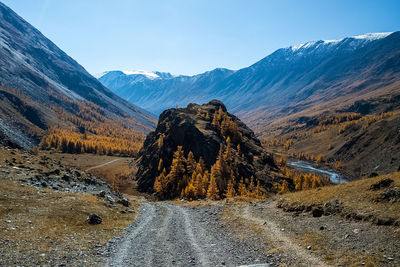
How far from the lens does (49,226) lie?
24.0m

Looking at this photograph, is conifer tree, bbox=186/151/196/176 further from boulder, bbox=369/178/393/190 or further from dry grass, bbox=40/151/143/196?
boulder, bbox=369/178/393/190

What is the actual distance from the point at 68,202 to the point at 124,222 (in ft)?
27.2

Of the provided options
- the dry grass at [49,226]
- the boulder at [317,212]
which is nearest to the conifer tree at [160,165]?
the dry grass at [49,226]

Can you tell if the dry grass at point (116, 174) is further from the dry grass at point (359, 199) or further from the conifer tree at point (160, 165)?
the dry grass at point (359, 199)

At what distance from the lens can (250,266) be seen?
17.6 metres

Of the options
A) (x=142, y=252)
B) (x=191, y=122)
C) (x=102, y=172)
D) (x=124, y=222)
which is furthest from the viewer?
(x=102, y=172)

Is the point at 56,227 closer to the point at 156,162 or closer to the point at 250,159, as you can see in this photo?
the point at 156,162

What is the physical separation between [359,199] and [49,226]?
31.2m

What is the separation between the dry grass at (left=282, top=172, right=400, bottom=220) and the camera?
20.2m

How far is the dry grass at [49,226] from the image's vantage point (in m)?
18.3

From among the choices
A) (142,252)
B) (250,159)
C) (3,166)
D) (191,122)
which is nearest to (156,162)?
(191,122)

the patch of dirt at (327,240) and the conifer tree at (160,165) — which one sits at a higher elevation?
the patch of dirt at (327,240)

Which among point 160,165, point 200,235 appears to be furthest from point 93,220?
point 160,165

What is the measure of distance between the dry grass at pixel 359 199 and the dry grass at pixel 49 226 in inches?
913
